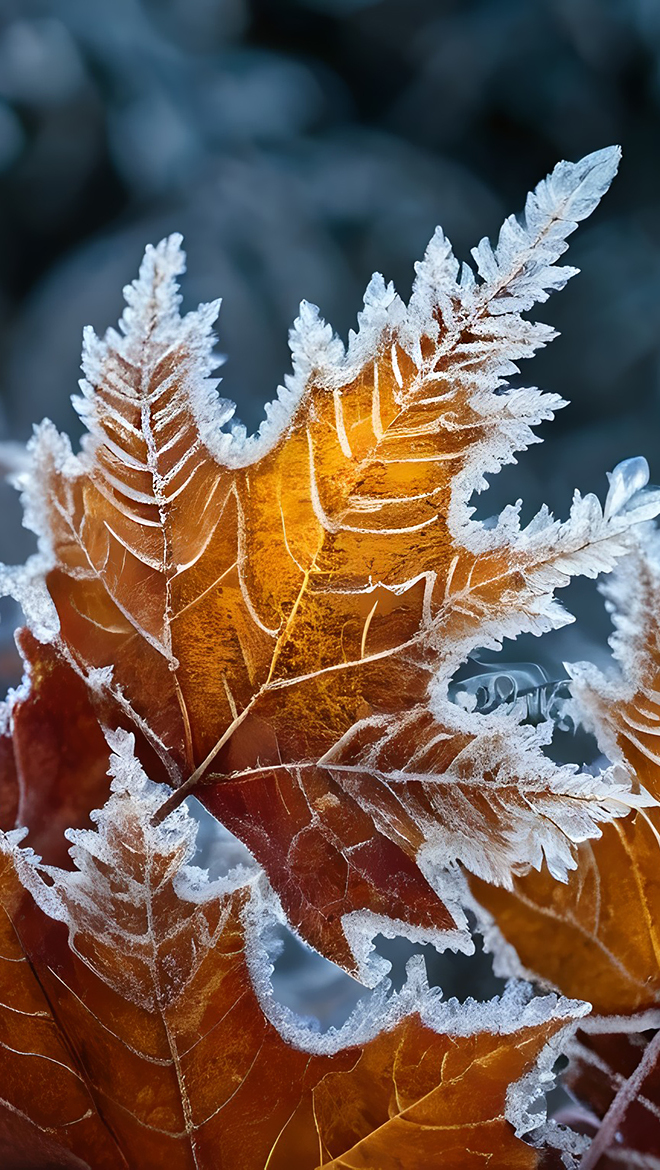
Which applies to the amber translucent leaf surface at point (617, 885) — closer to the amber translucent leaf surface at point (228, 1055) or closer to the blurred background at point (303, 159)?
the amber translucent leaf surface at point (228, 1055)

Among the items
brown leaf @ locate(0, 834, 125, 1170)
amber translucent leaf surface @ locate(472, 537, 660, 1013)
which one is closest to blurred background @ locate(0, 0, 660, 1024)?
amber translucent leaf surface @ locate(472, 537, 660, 1013)

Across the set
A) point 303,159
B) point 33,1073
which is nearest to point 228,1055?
point 33,1073

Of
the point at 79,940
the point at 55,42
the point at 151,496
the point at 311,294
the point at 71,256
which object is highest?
the point at 55,42

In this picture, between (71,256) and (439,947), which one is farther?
(71,256)

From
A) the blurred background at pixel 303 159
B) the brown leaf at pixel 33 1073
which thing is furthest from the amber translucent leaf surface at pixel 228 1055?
the blurred background at pixel 303 159

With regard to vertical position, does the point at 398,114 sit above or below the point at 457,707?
above

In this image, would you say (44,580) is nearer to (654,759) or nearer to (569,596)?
(654,759)

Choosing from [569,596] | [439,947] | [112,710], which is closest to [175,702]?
[112,710]

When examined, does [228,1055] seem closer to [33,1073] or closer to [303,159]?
[33,1073]
